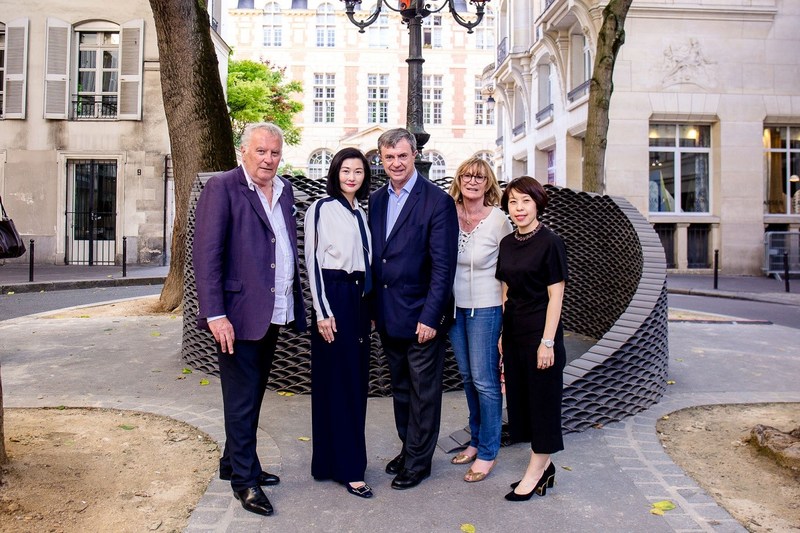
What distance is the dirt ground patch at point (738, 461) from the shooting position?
10.5ft

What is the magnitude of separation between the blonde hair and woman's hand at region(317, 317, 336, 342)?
39.4 inches

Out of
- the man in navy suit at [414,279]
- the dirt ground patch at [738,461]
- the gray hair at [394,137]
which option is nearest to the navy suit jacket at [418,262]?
the man in navy suit at [414,279]

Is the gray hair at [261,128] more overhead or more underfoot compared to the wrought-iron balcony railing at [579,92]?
more underfoot

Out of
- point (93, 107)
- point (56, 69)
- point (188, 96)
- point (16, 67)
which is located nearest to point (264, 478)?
point (188, 96)

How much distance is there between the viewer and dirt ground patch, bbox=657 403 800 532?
10.5ft

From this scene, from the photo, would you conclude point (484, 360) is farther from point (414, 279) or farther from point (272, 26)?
point (272, 26)

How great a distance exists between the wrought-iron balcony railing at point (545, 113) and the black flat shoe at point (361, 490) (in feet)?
78.5

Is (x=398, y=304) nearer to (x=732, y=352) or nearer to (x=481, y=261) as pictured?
(x=481, y=261)

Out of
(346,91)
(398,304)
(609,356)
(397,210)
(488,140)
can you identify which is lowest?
(609,356)

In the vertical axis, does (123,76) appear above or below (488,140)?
below

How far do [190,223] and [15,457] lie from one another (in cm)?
296

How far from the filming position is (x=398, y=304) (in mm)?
3434

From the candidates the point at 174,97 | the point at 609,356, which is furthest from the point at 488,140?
the point at 609,356

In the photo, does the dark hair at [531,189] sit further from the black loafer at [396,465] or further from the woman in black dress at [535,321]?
the black loafer at [396,465]
